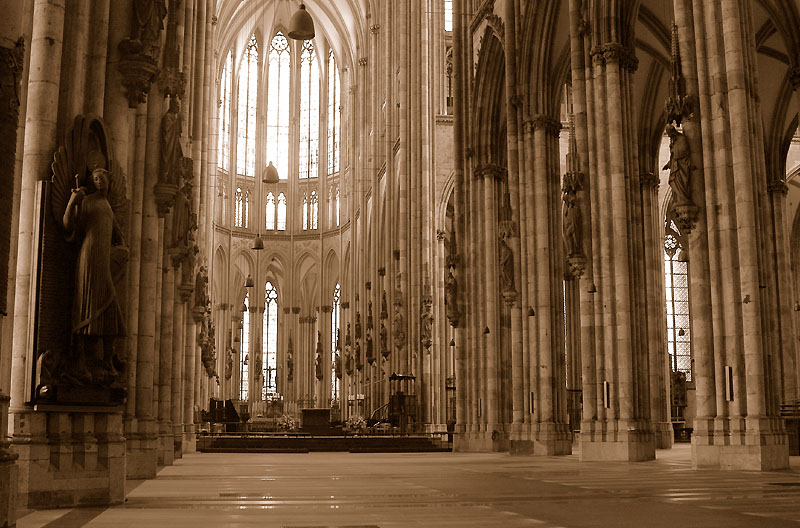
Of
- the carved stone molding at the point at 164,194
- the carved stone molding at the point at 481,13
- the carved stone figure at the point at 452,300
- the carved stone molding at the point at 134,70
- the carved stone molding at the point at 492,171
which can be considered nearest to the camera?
the carved stone molding at the point at 134,70

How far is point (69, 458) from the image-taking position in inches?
371

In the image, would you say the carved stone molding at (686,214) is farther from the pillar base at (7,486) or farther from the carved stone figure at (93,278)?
the pillar base at (7,486)

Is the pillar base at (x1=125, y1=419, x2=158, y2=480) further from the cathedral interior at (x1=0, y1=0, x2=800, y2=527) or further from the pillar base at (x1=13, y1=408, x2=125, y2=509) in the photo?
the pillar base at (x1=13, y1=408, x2=125, y2=509)

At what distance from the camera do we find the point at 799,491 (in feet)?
36.8

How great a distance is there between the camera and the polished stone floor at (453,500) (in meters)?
7.97

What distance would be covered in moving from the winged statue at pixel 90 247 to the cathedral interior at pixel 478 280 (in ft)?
0.10

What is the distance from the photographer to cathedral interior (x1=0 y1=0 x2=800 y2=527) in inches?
365

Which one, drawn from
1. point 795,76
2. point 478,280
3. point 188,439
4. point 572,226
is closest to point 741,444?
point 572,226

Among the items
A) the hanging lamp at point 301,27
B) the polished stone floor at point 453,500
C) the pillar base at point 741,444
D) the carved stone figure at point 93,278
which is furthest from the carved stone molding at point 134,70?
the hanging lamp at point 301,27

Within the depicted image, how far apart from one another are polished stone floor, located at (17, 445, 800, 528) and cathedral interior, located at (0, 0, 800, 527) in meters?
0.09

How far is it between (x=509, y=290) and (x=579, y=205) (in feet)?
17.4

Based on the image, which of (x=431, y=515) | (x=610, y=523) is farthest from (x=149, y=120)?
(x=610, y=523)

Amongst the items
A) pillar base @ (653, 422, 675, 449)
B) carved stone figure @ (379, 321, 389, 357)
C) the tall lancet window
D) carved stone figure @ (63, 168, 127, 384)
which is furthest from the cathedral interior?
the tall lancet window

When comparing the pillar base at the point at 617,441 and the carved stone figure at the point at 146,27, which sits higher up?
the carved stone figure at the point at 146,27
